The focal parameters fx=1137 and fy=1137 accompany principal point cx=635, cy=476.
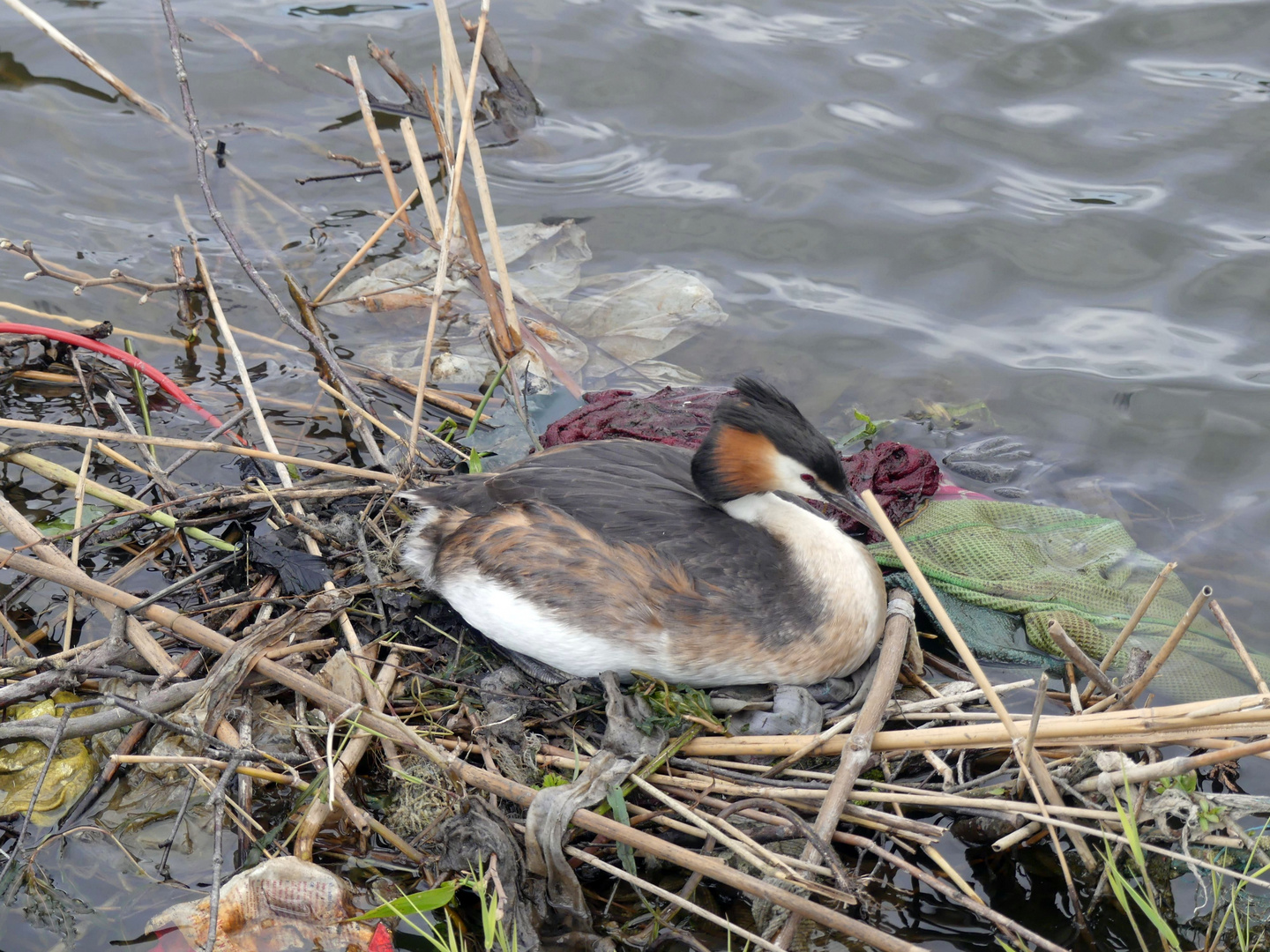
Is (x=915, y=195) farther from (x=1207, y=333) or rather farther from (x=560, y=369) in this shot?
(x=560, y=369)

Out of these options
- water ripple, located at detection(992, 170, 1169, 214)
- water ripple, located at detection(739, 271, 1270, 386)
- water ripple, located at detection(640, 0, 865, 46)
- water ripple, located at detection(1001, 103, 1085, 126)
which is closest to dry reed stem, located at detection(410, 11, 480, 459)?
water ripple, located at detection(739, 271, 1270, 386)

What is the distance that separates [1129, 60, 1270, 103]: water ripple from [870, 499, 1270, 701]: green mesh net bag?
401cm

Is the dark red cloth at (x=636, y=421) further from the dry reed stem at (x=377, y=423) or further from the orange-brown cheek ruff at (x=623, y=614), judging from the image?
the orange-brown cheek ruff at (x=623, y=614)

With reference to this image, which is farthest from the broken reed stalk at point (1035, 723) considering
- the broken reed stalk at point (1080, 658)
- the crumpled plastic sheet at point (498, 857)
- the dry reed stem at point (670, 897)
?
the crumpled plastic sheet at point (498, 857)

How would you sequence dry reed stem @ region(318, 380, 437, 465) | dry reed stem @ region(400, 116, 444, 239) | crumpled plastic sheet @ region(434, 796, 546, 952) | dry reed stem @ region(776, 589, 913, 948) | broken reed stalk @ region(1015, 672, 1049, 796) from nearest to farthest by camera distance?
broken reed stalk @ region(1015, 672, 1049, 796)
dry reed stem @ region(776, 589, 913, 948)
crumpled plastic sheet @ region(434, 796, 546, 952)
dry reed stem @ region(318, 380, 437, 465)
dry reed stem @ region(400, 116, 444, 239)

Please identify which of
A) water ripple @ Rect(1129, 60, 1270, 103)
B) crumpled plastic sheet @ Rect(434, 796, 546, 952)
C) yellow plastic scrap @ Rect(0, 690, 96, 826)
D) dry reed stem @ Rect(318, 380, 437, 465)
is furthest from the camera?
water ripple @ Rect(1129, 60, 1270, 103)

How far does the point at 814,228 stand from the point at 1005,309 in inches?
46.8

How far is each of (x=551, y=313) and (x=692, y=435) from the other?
1682 mm

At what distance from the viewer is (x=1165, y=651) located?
290 centimetres

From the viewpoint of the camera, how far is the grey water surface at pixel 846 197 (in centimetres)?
536

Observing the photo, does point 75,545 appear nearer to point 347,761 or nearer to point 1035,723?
point 347,761

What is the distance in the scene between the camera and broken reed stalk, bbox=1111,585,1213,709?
268 cm

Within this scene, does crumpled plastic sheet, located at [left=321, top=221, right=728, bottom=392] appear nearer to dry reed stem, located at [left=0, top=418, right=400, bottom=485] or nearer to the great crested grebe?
dry reed stem, located at [left=0, top=418, right=400, bottom=485]

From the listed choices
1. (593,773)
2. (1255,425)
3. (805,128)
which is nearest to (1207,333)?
(1255,425)
